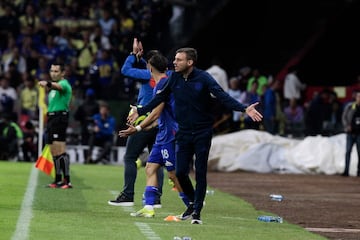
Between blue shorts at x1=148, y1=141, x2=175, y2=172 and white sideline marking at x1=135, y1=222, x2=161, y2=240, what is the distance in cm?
136

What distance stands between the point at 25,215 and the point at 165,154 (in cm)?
194

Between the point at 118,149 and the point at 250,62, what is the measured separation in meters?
6.30

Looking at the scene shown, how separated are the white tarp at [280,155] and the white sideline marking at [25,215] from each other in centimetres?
959

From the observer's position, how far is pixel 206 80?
569 inches

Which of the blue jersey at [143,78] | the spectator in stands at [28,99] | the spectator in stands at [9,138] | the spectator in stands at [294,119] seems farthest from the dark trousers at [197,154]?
the spectator in stands at [294,119]

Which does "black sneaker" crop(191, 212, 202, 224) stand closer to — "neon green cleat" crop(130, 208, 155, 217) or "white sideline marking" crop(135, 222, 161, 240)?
"white sideline marking" crop(135, 222, 161, 240)

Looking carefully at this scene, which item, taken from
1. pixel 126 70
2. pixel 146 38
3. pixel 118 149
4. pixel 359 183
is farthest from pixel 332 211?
pixel 146 38

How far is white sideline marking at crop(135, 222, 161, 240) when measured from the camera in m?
12.8

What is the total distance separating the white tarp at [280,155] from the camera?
31078 millimetres

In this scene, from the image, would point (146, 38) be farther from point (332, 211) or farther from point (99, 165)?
point (332, 211)

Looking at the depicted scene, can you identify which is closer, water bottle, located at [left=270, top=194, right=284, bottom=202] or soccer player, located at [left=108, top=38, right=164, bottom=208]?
soccer player, located at [left=108, top=38, right=164, bottom=208]

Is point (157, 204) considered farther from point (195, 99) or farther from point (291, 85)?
point (291, 85)

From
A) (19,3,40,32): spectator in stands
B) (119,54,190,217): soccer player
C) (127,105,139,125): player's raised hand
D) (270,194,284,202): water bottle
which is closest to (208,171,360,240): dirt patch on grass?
(270,194,284,202): water bottle

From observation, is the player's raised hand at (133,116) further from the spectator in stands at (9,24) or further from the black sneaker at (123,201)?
the spectator in stands at (9,24)
